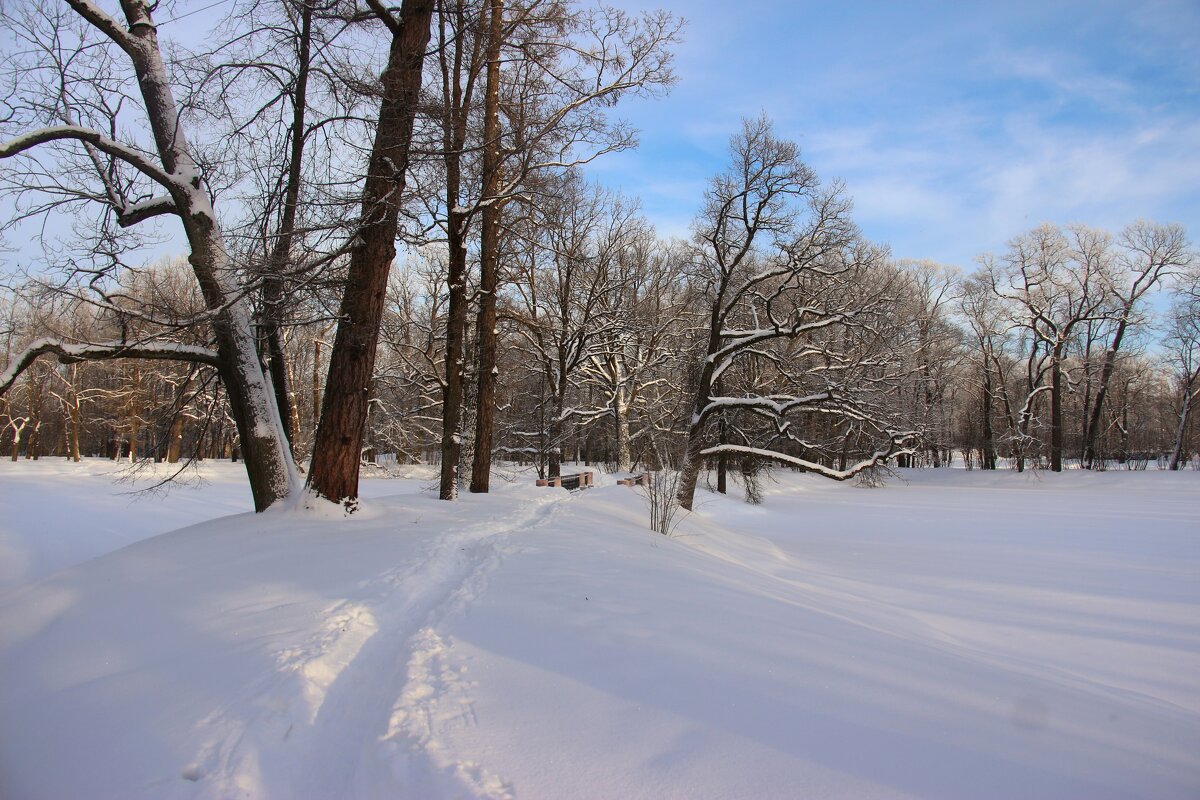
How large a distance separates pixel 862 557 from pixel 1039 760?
9.94 m

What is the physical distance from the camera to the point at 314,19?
331 inches

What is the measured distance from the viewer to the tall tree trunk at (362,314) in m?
7.63

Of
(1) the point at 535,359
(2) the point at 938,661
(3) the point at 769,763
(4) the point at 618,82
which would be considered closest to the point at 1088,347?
(1) the point at 535,359

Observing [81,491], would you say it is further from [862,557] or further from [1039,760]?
[1039,760]

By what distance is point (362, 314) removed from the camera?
25.1 ft

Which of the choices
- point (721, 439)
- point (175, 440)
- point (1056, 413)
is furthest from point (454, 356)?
point (1056, 413)

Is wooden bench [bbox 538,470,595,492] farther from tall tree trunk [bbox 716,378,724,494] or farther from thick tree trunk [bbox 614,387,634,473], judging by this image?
thick tree trunk [bbox 614,387,634,473]

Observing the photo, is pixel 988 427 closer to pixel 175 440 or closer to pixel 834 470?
pixel 834 470

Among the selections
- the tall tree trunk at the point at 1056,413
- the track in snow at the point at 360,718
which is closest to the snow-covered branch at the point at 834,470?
the track in snow at the point at 360,718

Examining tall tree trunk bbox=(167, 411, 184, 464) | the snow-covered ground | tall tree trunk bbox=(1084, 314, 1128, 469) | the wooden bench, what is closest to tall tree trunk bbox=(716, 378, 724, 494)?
the wooden bench

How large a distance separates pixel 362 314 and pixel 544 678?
5719 mm

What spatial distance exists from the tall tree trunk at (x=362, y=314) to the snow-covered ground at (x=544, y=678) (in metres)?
0.79

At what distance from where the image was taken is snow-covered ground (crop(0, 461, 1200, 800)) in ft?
8.54

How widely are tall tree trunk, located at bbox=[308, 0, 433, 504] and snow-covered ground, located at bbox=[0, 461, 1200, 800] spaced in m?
0.79
